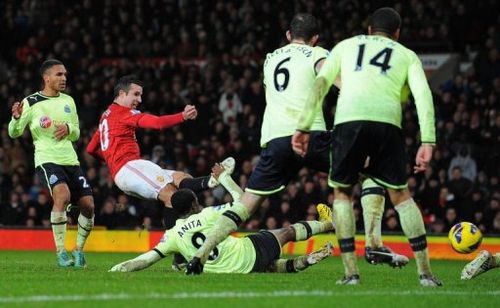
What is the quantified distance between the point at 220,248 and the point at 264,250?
1.60ft

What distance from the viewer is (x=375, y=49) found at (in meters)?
10.1

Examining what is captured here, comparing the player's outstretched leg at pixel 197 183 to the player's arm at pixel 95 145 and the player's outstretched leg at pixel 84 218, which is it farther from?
the player's arm at pixel 95 145

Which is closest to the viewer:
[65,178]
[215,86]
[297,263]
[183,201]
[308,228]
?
[297,263]

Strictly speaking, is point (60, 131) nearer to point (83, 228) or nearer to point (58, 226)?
point (58, 226)

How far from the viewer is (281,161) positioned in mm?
10906

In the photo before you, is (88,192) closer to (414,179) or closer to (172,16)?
(414,179)

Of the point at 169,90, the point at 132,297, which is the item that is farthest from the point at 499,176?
the point at 132,297

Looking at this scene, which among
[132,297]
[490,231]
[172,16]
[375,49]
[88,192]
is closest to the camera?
[132,297]

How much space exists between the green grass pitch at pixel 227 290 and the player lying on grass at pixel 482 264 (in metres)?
0.13

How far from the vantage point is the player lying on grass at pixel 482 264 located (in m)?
11.4

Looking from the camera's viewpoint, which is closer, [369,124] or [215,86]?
[369,124]

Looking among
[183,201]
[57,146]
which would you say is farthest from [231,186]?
[57,146]

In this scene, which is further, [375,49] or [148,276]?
[148,276]

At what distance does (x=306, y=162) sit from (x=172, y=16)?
1904 cm
